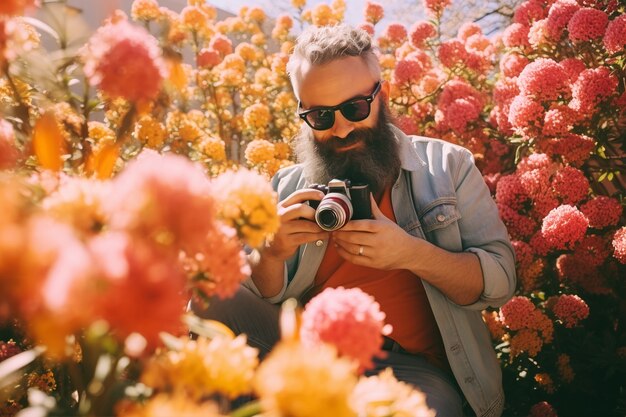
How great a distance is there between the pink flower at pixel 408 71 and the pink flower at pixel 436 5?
0.61 meters

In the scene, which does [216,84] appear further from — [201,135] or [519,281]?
[519,281]

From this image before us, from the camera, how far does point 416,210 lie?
2102 millimetres

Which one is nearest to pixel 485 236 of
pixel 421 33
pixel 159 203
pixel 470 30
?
pixel 159 203

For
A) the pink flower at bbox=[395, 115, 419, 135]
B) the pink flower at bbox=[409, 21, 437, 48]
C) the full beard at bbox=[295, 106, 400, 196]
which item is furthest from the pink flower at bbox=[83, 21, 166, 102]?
the pink flower at bbox=[409, 21, 437, 48]

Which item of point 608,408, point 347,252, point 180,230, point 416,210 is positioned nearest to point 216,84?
point 416,210

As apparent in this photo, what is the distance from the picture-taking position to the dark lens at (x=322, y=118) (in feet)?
6.82

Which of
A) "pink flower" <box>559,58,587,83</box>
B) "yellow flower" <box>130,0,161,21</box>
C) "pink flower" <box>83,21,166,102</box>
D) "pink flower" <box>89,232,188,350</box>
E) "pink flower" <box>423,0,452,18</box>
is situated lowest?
"pink flower" <box>559,58,587,83</box>

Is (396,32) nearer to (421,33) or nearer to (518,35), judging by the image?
(421,33)

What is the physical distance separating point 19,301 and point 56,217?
12cm

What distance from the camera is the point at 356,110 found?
2.05 metres

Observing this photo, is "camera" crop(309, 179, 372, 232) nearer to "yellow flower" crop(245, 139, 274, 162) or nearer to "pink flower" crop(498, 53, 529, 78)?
"yellow flower" crop(245, 139, 274, 162)

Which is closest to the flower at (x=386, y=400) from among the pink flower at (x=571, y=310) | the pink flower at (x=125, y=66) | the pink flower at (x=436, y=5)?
the pink flower at (x=125, y=66)

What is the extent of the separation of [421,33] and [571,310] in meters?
2.14

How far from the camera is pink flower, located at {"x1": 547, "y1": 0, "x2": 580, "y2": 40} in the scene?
2.42 metres
